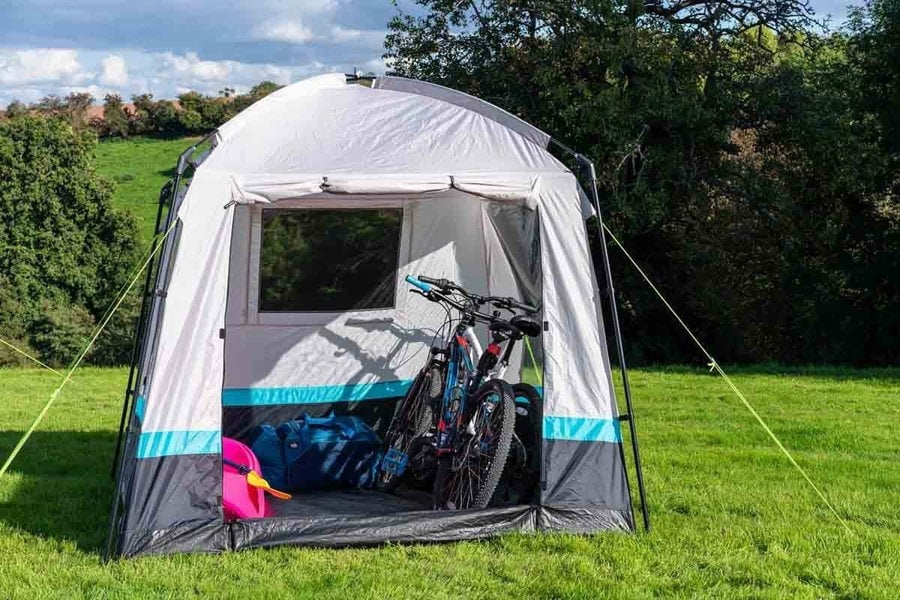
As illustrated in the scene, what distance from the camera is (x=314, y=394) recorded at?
6355mm

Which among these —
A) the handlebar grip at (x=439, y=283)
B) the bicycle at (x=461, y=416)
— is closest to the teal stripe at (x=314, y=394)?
the bicycle at (x=461, y=416)

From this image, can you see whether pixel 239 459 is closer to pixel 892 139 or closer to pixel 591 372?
A: pixel 591 372

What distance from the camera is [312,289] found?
255 inches

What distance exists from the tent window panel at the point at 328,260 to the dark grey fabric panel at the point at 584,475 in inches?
84.6

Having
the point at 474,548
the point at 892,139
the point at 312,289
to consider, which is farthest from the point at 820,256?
the point at 474,548

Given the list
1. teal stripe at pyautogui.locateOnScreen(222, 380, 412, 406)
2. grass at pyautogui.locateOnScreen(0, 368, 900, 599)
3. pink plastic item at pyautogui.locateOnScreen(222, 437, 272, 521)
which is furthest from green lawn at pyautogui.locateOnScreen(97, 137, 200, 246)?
pink plastic item at pyautogui.locateOnScreen(222, 437, 272, 521)

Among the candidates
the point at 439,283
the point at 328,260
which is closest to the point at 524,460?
the point at 439,283

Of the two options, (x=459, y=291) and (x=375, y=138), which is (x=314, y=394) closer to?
(x=459, y=291)

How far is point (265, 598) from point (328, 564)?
44 centimetres

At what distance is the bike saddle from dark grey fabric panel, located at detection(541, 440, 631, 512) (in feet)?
1.69

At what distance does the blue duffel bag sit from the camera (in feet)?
18.3

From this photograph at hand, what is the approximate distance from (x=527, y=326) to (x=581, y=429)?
0.53 meters

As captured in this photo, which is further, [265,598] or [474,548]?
[474,548]

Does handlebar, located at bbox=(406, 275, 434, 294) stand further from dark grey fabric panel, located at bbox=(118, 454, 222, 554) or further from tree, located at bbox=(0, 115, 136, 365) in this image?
tree, located at bbox=(0, 115, 136, 365)
